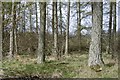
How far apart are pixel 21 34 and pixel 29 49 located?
7.05ft

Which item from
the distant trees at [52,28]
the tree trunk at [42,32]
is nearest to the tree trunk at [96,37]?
the distant trees at [52,28]

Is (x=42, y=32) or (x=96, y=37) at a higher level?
(x=42, y=32)

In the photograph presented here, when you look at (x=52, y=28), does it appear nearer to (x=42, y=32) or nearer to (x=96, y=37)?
(x=42, y=32)

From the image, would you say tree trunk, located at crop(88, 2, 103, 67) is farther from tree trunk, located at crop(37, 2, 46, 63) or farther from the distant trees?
tree trunk, located at crop(37, 2, 46, 63)

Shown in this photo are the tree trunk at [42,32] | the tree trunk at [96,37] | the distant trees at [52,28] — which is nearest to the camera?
the distant trees at [52,28]

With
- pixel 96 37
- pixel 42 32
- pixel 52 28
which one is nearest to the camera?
pixel 96 37

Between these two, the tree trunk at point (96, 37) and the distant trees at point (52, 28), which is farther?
the tree trunk at point (96, 37)

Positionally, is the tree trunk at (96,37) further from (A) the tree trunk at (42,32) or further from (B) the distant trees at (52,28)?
(A) the tree trunk at (42,32)

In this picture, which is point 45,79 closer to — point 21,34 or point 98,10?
point 98,10

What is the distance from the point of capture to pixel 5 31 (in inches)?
298

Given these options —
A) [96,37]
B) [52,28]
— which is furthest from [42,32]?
[52,28]

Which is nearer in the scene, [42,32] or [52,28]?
[42,32]

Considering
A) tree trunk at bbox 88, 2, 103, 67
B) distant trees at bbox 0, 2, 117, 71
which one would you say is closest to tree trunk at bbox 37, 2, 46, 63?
distant trees at bbox 0, 2, 117, 71

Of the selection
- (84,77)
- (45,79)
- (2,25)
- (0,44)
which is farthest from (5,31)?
(84,77)
